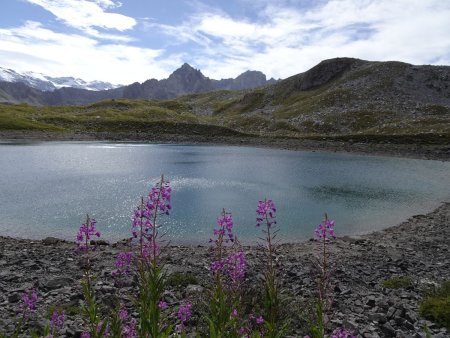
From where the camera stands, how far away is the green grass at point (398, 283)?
55.8ft

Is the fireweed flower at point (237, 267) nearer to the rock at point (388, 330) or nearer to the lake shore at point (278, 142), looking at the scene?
the rock at point (388, 330)

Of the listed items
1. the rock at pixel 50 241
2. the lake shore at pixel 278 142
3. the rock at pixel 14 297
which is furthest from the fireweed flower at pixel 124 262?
the lake shore at pixel 278 142

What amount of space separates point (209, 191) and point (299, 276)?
101ft

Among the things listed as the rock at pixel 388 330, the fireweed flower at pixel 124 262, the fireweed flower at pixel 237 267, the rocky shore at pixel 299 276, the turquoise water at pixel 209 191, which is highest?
the fireweed flower at pixel 124 262

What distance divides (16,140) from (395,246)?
393ft

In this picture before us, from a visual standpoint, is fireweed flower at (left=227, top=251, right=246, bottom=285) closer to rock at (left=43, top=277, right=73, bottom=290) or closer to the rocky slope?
rock at (left=43, top=277, right=73, bottom=290)

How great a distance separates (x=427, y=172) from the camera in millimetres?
67875

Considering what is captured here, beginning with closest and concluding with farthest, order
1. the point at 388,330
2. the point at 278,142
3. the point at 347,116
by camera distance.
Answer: the point at 388,330
the point at 278,142
the point at 347,116

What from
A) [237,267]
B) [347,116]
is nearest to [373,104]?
[347,116]

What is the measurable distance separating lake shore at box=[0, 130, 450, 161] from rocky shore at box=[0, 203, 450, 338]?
2817 inches

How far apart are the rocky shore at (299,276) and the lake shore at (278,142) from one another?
7156 cm

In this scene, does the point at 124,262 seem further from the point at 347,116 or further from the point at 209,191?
the point at 347,116

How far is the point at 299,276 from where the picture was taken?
60.2 feet

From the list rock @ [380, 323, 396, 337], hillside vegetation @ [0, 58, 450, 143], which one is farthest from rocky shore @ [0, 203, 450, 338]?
hillside vegetation @ [0, 58, 450, 143]
